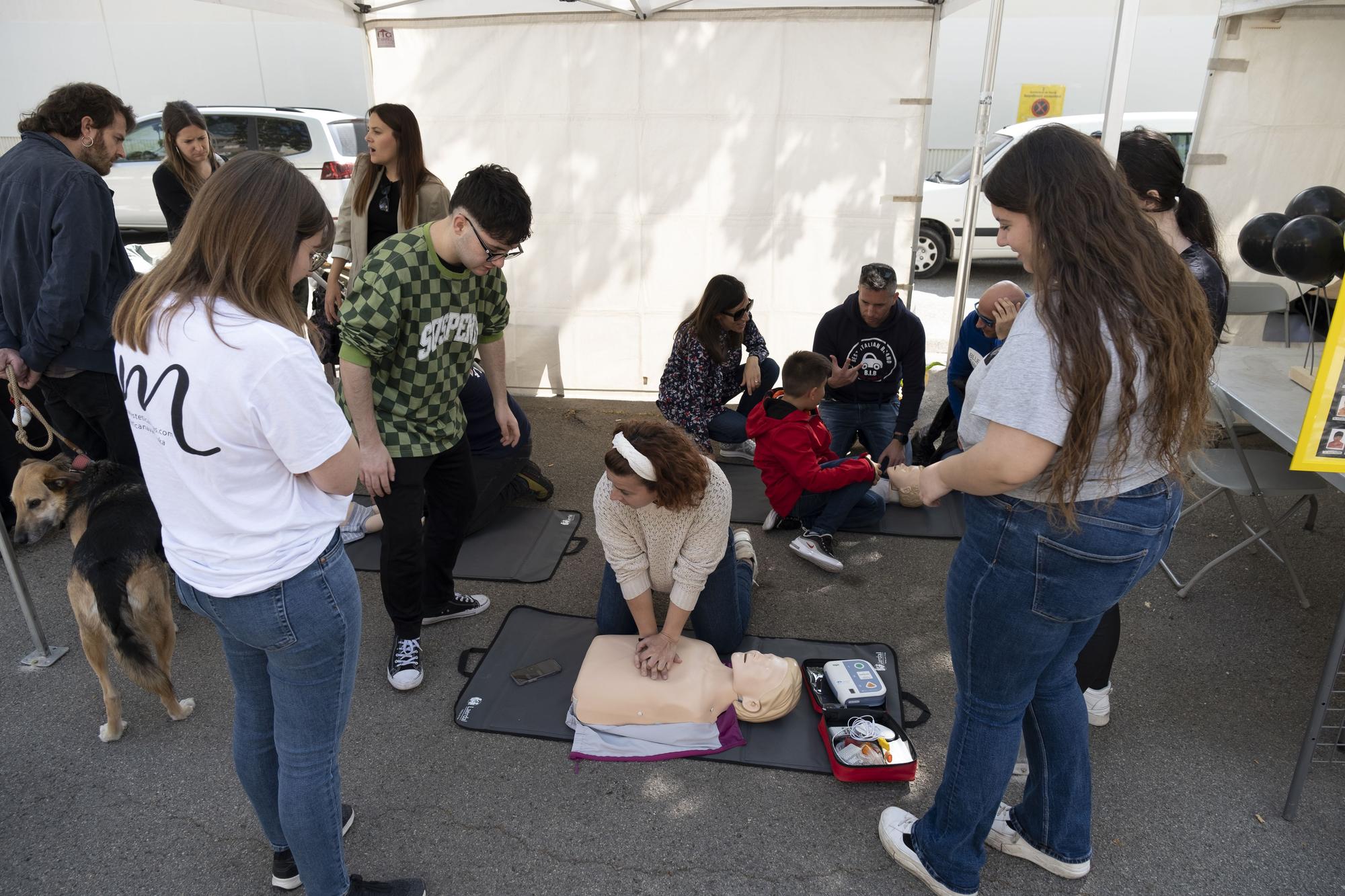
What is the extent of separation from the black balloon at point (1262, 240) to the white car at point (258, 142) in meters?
8.37

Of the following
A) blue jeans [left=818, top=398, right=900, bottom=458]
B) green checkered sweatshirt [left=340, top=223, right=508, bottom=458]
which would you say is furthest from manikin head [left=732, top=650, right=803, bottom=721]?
blue jeans [left=818, top=398, right=900, bottom=458]

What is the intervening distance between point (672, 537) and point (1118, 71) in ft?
8.61

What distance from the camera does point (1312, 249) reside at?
8.96 feet

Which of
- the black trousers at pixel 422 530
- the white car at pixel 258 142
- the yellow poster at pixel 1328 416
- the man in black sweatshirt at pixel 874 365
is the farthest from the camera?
the white car at pixel 258 142

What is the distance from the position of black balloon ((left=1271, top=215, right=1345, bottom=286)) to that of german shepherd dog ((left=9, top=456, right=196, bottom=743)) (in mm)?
3786

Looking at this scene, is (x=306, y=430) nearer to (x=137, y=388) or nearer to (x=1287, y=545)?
(x=137, y=388)

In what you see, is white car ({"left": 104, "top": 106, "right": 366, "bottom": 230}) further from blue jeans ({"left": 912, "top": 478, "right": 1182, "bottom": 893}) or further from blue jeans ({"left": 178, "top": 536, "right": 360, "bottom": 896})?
blue jeans ({"left": 912, "top": 478, "right": 1182, "bottom": 893})

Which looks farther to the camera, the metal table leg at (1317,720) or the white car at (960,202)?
the white car at (960,202)

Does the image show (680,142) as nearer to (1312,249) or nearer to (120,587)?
(1312,249)

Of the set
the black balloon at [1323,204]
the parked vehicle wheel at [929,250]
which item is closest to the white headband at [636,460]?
the black balloon at [1323,204]

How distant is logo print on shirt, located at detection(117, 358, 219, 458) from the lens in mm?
1373

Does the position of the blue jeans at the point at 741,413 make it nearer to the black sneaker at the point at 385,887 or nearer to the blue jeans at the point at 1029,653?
the blue jeans at the point at 1029,653

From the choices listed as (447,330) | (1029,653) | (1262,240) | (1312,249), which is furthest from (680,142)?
(1029,653)

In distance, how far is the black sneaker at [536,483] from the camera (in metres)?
4.16
